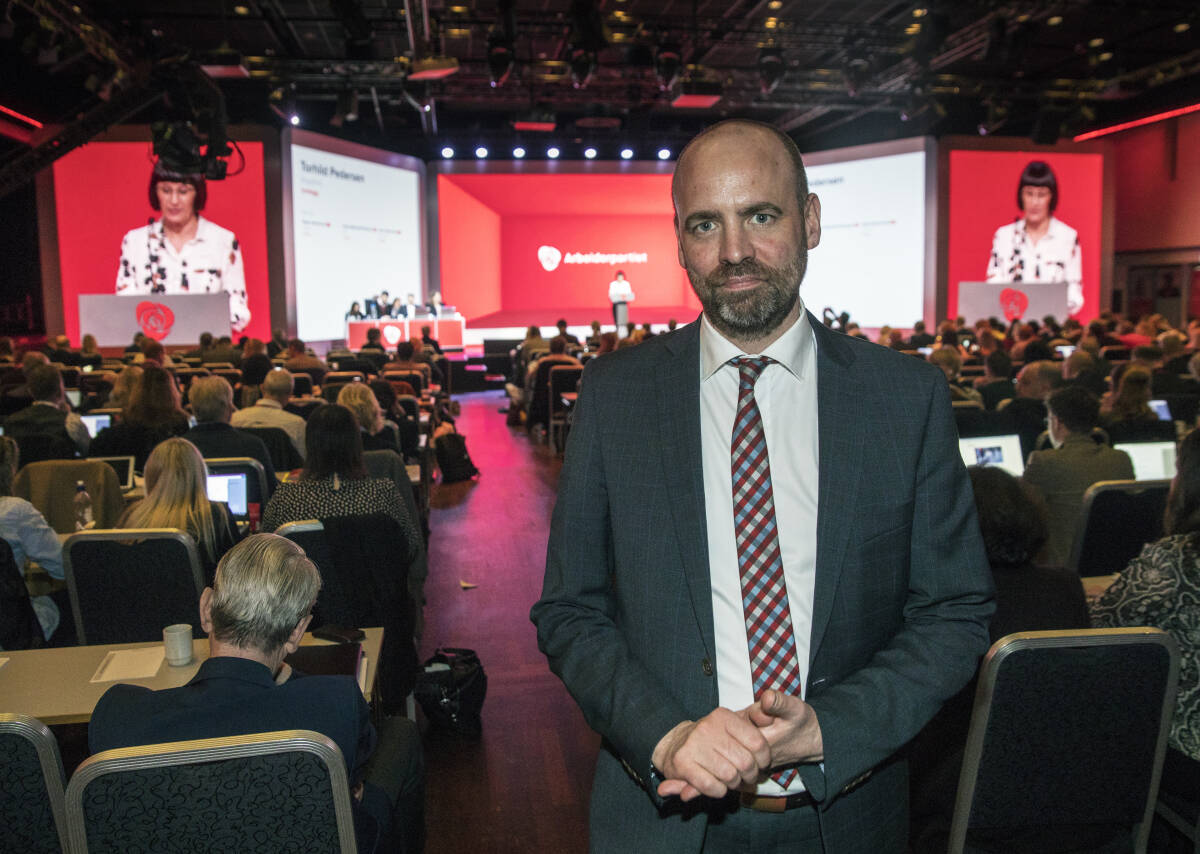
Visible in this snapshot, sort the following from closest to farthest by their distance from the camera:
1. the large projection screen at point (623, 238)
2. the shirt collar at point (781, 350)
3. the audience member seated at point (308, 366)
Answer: the shirt collar at point (781, 350) < the audience member seated at point (308, 366) < the large projection screen at point (623, 238)

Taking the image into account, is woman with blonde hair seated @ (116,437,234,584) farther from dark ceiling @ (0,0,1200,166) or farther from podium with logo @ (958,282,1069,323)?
podium with logo @ (958,282,1069,323)

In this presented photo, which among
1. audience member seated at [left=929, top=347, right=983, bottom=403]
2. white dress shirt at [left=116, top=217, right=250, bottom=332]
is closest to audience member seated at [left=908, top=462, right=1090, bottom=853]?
audience member seated at [left=929, top=347, right=983, bottom=403]

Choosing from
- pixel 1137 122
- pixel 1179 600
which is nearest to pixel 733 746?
pixel 1179 600

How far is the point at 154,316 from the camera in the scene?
43.4ft

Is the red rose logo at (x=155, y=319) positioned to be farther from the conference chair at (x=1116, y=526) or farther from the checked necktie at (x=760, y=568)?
the checked necktie at (x=760, y=568)

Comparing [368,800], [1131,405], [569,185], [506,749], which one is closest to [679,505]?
[368,800]

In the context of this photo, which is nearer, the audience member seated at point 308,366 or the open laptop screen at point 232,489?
the open laptop screen at point 232,489

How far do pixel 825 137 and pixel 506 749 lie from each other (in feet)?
60.9

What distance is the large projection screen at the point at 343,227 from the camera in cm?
1528

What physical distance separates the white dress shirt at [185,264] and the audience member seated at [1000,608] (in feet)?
44.8

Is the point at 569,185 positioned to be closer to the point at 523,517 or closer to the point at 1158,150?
the point at 1158,150

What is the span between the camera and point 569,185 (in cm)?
2006

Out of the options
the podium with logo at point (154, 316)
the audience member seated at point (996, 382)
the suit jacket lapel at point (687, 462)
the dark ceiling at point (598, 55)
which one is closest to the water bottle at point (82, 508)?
the suit jacket lapel at point (687, 462)

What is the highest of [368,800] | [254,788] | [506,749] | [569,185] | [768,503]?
[569,185]
